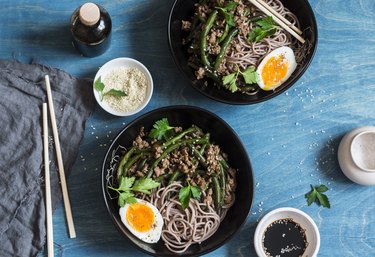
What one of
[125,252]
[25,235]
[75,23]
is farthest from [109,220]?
[75,23]

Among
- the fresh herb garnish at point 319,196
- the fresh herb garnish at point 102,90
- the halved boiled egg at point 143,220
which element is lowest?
the halved boiled egg at point 143,220

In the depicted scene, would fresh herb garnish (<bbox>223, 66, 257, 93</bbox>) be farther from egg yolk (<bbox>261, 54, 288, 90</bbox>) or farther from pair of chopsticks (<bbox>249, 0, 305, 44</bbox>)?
pair of chopsticks (<bbox>249, 0, 305, 44</bbox>)

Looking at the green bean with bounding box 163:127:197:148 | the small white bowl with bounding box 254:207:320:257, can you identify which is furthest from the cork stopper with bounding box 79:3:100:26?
the small white bowl with bounding box 254:207:320:257

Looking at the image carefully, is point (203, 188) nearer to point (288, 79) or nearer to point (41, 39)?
point (288, 79)

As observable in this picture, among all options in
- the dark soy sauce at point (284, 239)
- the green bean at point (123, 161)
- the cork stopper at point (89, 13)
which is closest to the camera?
the cork stopper at point (89, 13)

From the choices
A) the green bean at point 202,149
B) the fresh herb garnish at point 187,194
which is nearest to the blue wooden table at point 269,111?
the green bean at point 202,149

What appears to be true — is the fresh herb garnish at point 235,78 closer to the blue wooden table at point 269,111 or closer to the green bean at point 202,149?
the blue wooden table at point 269,111

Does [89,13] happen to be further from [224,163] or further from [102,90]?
[224,163]
